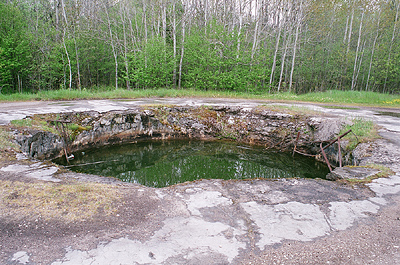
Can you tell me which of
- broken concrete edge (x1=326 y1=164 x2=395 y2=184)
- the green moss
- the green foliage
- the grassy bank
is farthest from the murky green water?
the grassy bank

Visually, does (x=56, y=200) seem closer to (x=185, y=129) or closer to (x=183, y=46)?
(x=185, y=129)

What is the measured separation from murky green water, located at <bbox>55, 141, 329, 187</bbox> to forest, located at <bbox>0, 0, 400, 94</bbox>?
8.41 metres

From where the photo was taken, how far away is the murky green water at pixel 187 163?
247 inches

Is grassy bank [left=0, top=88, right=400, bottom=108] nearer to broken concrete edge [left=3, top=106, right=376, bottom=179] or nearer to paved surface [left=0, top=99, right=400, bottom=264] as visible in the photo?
broken concrete edge [left=3, top=106, right=376, bottom=179]

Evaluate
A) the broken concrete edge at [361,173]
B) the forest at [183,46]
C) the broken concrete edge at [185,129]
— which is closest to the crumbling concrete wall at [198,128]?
the broken concrete edge at [185,129]

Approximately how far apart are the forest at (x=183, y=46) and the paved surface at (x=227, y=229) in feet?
42.7

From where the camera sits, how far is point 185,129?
974 centimetres

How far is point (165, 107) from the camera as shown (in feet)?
32.0

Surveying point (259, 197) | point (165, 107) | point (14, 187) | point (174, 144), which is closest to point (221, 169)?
point (174, 144)

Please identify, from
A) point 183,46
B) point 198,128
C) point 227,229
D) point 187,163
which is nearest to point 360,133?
point 187,163

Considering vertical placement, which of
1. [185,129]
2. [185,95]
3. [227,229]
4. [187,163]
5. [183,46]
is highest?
[183,46]

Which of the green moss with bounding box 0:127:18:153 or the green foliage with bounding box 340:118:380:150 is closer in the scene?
the green moss with bounding box 0:127:18:153

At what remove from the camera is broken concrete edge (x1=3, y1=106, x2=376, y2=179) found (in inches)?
259

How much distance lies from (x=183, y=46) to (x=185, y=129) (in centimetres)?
916
